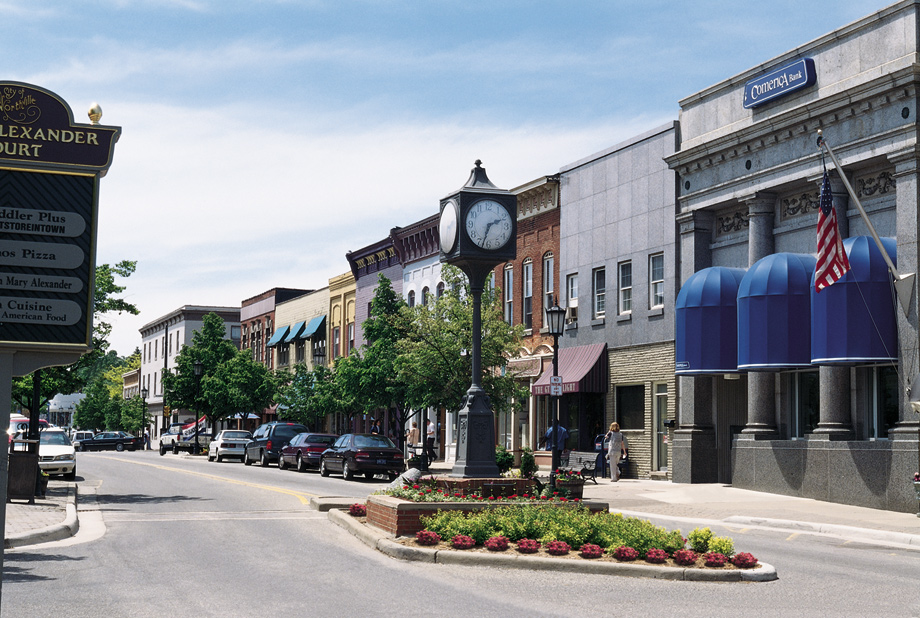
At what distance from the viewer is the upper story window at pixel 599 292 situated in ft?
117

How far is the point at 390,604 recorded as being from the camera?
10336mm

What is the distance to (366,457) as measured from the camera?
3288cm

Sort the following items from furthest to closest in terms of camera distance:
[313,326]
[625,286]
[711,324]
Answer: [313,326], [625,286], [711,324]

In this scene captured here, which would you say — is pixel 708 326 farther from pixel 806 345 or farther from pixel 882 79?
pixel 882 79

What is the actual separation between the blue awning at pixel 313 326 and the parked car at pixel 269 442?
18.2m

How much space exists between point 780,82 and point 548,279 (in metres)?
13.6

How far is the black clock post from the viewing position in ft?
49.8

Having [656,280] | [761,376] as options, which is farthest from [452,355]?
[761,376]

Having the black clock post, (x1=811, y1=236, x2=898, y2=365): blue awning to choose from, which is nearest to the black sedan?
(x1=811, y1=236, x2=898, y2=365): blue awning

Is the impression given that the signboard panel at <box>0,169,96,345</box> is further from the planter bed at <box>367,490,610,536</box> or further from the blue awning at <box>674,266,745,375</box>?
the blue awning at <box>674,266,745,375</box>

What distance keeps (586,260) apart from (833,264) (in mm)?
15294

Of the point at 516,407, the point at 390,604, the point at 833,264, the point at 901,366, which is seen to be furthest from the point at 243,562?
the point at 516,407

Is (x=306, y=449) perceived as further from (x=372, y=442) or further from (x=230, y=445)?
(x=230, y=445)

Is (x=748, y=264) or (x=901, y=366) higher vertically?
(x=748, y=264)
